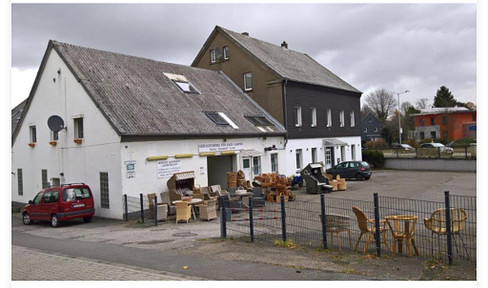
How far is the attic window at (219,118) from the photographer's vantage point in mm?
23938

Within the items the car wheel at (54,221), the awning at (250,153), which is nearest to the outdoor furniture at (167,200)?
the car wheel at (54,221)

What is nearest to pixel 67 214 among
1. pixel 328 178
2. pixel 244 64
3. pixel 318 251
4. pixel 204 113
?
pixel 204 113

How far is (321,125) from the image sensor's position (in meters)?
33.7

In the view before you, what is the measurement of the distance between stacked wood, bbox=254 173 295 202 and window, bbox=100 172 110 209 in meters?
7.60

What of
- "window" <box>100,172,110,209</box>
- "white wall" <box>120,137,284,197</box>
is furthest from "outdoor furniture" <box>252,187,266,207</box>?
"window" <box>100,172,110,209</box>

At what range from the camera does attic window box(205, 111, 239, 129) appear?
78.5 feet

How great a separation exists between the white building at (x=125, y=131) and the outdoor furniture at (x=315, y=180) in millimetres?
2679

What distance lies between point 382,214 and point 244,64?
732 inches

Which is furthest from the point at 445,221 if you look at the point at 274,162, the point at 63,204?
the point at 274,162

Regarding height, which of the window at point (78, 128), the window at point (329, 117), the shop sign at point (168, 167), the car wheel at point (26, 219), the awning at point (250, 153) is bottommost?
the car wheel at point (26, 219)

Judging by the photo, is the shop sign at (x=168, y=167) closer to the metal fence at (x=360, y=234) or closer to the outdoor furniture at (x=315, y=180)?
the metal fence at (x=360, y=234)

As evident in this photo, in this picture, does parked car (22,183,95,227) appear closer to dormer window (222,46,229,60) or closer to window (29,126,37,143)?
window (29,126,37,143)

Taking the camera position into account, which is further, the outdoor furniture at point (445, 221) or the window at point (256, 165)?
the window at point (256, 165)

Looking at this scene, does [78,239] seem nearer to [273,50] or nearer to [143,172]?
[143,172]
